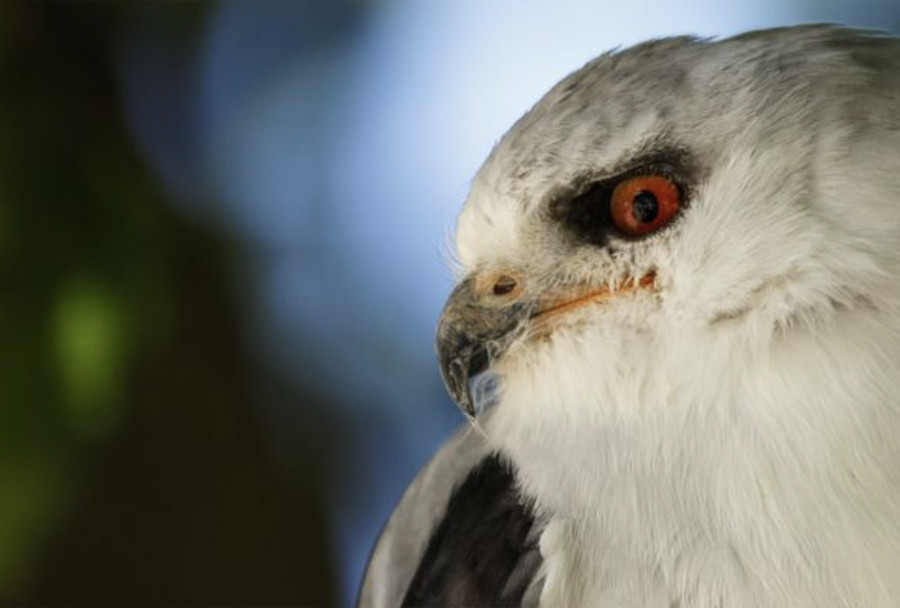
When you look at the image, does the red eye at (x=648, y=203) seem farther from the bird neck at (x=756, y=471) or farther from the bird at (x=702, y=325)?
the bird neck at (x=756, y=471)

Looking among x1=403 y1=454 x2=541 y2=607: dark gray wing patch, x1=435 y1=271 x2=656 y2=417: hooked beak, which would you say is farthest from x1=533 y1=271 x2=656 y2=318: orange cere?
x1=403 y1=454 x2=541 y2=607: dark gray wing patch

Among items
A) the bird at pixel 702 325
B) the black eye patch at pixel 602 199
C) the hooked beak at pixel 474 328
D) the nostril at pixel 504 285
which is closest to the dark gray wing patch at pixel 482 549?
the bird at pixel 702 325

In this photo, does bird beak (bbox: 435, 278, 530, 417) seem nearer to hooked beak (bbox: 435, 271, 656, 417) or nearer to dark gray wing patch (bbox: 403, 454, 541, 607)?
hooked beak (bbox: 435, 271, 656, 417)

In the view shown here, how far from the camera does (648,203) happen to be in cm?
152

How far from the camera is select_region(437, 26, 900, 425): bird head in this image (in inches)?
56.6

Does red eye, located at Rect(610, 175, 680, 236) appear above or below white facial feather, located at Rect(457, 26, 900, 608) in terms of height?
above

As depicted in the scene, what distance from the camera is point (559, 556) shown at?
161 cm

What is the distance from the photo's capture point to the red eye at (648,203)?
152cm

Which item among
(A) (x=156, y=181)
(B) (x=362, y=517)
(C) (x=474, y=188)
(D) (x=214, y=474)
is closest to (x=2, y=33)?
(A) (x=156, y=181)

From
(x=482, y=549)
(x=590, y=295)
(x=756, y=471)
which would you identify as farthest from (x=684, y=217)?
(x=482, y=549)

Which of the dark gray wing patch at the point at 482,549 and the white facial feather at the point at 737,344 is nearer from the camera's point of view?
the white facial feather at the point at 737,344

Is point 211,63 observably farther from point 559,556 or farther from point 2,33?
point 559,556

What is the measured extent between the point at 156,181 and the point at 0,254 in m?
0.49

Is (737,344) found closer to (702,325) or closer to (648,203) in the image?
(702,325)
